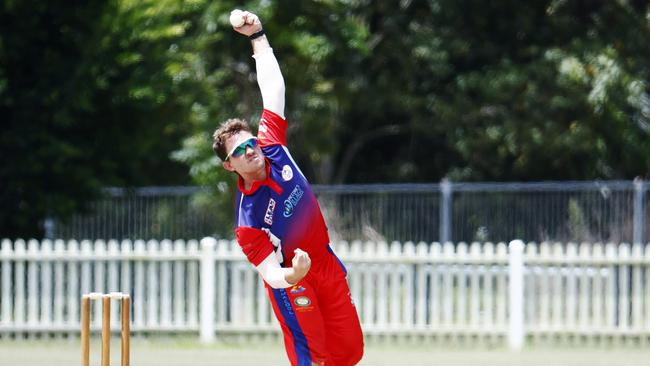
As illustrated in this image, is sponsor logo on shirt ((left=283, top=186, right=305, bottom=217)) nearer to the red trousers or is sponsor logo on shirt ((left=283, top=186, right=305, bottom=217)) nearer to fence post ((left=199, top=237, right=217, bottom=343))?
the red trousers

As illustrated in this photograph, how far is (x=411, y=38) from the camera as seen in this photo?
64.7 feet

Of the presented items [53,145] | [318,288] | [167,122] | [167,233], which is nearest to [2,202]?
[53,145]

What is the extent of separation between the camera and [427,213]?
1683cm

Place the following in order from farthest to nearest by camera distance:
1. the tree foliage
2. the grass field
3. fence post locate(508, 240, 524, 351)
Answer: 1. the tree foliage
2. fence post locate(508, 240, 524, 351)
3. the grass field

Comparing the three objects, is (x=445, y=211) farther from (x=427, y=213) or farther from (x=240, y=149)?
(x=240, y=149)

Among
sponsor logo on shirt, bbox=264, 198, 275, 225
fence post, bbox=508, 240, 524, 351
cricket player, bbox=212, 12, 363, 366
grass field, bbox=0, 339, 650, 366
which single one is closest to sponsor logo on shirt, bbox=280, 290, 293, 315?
cricket player, bbox=212, 12, 363, 366

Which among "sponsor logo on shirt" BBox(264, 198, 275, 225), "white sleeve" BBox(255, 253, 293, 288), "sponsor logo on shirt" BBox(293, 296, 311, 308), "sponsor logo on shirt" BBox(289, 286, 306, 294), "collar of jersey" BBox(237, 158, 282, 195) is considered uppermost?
"collar of jersey" BBox(237, 158, 282, 195)

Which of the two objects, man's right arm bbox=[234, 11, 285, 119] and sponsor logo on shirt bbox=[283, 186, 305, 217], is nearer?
sponsor logo on shirt bbox=[283, 186, 305, 217]

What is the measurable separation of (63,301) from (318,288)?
7366mm

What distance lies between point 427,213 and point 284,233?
1074 centimetres

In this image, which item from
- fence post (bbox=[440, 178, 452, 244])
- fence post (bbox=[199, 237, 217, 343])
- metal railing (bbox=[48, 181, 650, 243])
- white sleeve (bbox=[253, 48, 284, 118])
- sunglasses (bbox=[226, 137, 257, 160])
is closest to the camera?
sunglasses (bbox=[226, 137, 257, 160])

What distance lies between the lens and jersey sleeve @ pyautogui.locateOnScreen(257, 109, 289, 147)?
6.25 metres

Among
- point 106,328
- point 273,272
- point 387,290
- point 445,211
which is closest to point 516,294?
point 387,290

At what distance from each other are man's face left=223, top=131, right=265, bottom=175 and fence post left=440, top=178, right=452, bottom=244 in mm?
10633
